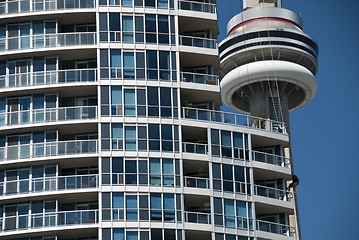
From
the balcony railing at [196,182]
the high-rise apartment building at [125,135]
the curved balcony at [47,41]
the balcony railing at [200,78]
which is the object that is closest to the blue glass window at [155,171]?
the high-rise apartment building at [125,135]

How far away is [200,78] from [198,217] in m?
13.1

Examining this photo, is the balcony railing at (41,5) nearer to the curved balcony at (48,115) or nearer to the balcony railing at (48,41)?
the balcony railing at (48,41)

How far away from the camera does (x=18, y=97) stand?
3366 inches

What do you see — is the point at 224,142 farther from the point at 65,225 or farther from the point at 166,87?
the point at 65,225

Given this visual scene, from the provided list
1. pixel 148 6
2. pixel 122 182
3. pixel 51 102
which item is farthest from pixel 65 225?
pixel 148 6

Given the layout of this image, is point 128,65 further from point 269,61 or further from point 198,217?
point 269,61

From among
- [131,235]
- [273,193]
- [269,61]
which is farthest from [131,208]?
[269,61]

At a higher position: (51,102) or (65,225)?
(51,102)

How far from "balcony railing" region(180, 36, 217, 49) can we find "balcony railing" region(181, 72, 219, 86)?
2.58m

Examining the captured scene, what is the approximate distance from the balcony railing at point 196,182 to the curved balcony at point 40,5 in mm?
16917

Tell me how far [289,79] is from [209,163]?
52.7 m

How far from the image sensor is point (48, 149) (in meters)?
82.6

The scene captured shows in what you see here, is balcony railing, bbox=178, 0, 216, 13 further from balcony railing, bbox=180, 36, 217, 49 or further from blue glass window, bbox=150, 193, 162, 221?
blue glass window, bbox=150, 193, 162, 221

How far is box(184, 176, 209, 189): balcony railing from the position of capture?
82.9 meters
